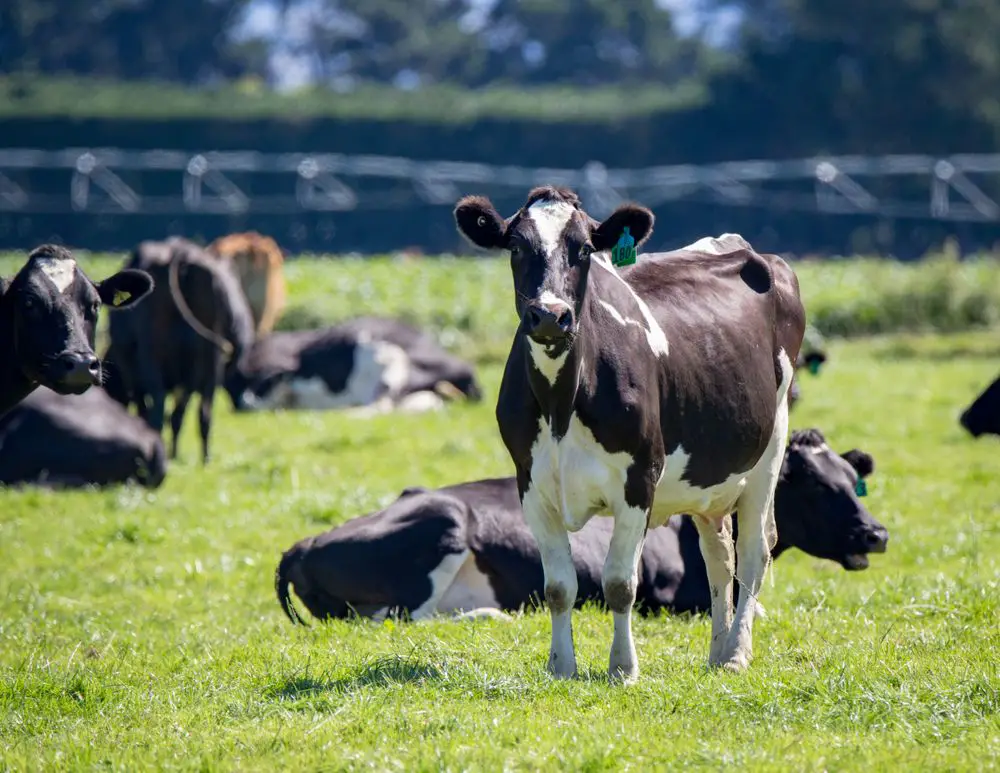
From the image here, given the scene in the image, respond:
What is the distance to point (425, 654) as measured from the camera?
7.67 m

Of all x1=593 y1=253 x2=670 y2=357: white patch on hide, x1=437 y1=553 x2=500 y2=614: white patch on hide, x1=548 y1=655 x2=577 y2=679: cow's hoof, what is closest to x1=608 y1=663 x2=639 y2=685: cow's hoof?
x1=548 y1=655 x2=577 y2=679: cow's hoof

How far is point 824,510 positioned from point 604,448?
10.2ft

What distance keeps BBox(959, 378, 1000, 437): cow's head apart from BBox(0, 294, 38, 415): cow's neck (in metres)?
7.65

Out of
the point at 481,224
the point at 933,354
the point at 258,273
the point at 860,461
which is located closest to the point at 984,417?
the point at 860,461

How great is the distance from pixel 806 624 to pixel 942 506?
470 centimetres

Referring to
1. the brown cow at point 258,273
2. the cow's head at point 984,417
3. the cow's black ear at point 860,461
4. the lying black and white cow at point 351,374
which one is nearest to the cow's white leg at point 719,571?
the cow's black ear at point 860,461

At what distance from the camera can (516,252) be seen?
6949 millimetres

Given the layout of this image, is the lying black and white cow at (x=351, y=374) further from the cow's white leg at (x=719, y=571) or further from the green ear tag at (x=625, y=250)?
the green ear tag at (x=625, y=250)

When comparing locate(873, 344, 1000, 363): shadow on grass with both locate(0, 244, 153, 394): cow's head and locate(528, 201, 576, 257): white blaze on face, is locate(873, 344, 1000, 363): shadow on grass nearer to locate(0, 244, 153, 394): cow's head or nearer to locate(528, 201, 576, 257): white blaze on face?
locate(0, 244, 153, 394): cow's head

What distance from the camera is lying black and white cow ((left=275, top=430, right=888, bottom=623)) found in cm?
936

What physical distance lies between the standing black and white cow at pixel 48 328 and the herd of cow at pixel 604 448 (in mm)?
12

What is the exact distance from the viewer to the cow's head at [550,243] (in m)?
6.55

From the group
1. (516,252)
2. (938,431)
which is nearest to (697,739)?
(516,252)

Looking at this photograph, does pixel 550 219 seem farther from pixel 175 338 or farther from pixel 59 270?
pixel 175 338
